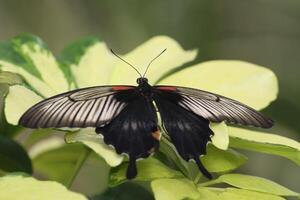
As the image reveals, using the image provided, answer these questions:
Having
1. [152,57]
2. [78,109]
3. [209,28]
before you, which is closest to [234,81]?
[152,57]

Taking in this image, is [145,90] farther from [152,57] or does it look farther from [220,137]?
[152,57]

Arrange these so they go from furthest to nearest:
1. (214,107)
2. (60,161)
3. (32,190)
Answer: (60,161) < (214,107) < (32,190)

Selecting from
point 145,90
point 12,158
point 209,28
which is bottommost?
point 209,28

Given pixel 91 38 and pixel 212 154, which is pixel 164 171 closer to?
pixel 212 154

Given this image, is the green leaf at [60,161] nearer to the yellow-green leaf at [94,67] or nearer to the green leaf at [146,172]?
the yellow-green leaf at [94,67]

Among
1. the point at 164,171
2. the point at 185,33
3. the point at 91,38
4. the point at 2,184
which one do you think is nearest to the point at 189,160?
the point at 164,171

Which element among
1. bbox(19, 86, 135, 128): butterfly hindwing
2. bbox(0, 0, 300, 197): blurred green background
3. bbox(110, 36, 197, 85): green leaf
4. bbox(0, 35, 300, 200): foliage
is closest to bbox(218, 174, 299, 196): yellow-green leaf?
bbox(0, 35, 300, 200): foliage

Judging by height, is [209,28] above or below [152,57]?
below
